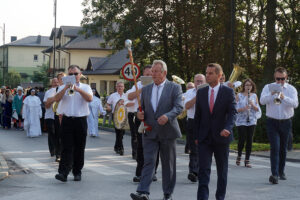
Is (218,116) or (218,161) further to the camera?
(218,161)

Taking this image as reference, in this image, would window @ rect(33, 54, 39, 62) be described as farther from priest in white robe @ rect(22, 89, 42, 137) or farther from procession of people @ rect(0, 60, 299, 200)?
procession of people @ rect(0, 60, 299, 200)

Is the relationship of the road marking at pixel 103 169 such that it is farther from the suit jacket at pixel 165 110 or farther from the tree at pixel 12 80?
the tree at pixel 12 80

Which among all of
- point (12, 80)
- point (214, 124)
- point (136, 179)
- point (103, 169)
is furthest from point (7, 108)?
point (12, 80)

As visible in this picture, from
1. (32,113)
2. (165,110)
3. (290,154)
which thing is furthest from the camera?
(32,113)

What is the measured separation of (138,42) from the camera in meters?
28.5

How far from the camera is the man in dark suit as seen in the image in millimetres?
6945

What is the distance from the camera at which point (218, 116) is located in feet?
22.8

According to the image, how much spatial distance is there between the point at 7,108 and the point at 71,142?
687 inches

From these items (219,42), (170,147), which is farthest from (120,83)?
(219,42)

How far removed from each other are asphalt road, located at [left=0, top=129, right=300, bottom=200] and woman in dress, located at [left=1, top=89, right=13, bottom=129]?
1179cm

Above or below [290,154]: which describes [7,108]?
above

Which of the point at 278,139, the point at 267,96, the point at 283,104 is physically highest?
the point at 267,96

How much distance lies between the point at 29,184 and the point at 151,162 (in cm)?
257

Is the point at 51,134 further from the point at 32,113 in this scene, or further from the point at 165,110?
the point at 32,113
